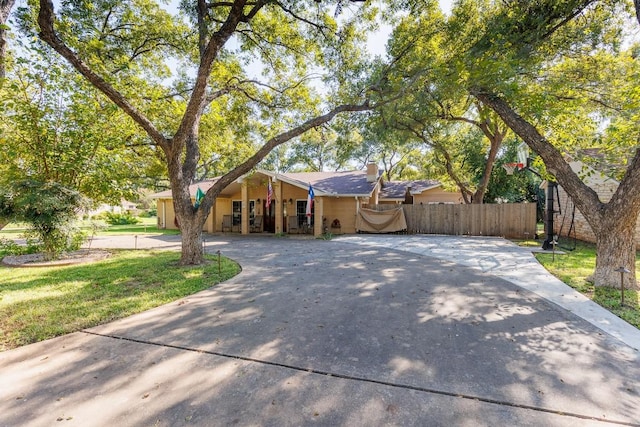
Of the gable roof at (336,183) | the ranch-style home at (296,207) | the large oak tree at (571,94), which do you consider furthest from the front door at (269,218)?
the large oak tree at (571,94)

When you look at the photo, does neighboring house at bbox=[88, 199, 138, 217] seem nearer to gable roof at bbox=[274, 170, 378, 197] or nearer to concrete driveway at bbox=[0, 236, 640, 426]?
concrete driveway at bbox=[0, 236, 640, 426]

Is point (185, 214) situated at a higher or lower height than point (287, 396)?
higher

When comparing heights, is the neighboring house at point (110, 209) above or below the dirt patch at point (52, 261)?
above

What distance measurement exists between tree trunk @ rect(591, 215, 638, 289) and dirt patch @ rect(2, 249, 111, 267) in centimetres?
1280

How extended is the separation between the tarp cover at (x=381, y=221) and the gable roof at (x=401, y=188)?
7417 mm

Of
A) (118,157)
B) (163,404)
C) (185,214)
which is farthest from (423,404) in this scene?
(118,157)

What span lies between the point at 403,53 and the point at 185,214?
8832mm

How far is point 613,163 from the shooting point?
20.7 feet

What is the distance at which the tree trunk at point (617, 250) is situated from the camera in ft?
18.6

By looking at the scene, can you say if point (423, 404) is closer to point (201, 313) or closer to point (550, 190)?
point (201, 313)

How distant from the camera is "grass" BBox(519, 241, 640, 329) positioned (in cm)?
452

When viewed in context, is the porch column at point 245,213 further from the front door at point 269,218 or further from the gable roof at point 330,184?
the front door at point 269,218

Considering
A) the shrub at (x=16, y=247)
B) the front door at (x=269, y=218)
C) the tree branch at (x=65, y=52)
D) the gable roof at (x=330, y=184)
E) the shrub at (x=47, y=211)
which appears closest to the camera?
the tree branch at (x=65, y=52)

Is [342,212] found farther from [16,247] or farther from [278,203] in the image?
[16,247]
